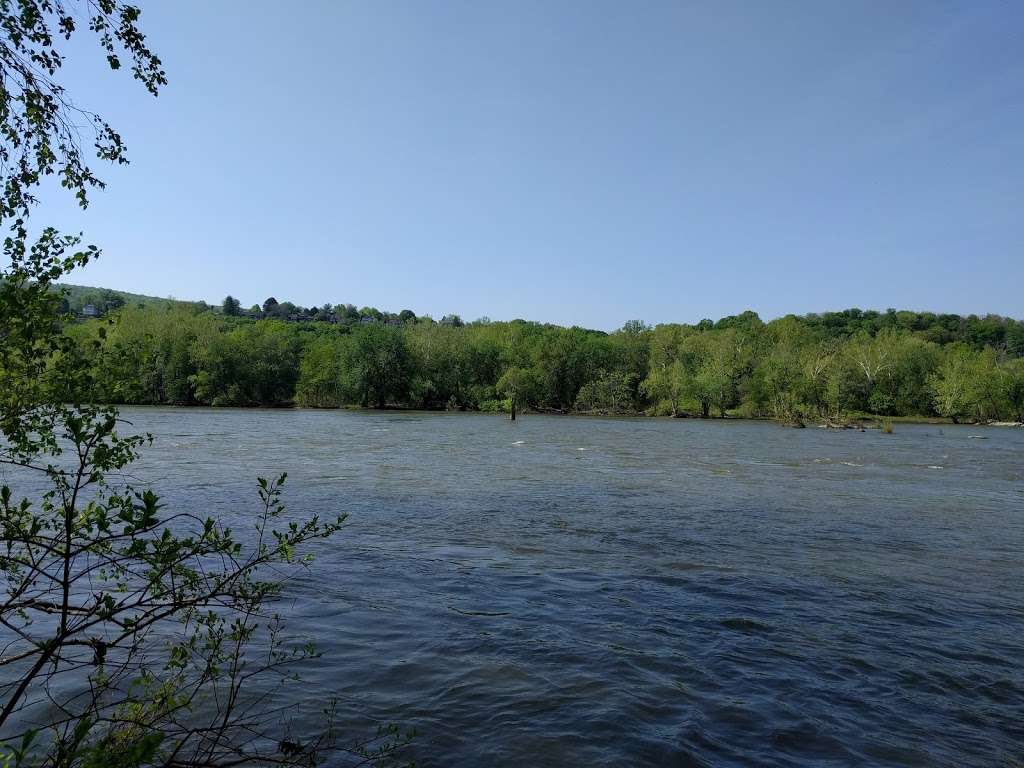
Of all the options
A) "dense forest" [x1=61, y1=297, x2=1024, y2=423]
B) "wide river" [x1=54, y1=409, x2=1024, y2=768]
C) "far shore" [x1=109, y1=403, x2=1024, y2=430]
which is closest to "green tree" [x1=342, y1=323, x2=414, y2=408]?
"dense forest" [x1=61, y1=297, x2=1024, y2=423]

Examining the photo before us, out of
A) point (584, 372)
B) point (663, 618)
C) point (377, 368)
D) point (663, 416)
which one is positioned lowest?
point (663, 618)

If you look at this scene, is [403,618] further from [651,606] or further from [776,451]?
[776,451]

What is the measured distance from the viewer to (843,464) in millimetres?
36406

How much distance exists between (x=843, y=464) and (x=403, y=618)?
32520 millimetres

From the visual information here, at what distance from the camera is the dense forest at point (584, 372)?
92.9 metres

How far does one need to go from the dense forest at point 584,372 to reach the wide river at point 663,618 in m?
67.8

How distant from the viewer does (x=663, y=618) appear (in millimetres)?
11078

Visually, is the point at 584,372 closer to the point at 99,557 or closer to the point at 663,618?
the point at 663,618

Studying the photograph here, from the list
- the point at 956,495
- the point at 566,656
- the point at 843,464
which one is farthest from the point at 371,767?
the point at 843,464

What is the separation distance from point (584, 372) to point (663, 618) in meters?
104

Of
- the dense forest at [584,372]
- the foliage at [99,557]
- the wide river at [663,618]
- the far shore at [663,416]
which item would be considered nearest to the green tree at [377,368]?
the dense forest at [584,372]

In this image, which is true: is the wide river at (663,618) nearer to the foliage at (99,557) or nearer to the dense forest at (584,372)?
the foliage at (99,557)

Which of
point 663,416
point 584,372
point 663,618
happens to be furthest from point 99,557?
point 584,372

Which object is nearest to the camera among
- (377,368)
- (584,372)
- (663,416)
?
(663,416)
